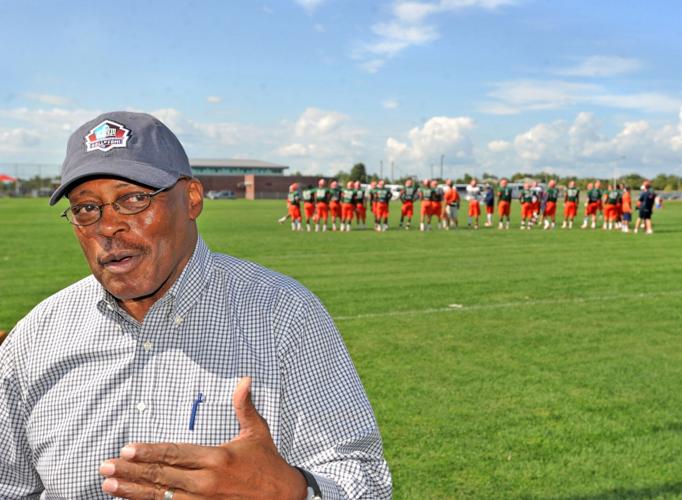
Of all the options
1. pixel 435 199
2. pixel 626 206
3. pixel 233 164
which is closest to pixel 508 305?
pixel 435 199

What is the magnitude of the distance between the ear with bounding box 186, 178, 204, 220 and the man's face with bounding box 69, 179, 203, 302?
9 centimetres

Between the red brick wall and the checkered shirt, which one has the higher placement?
the checkered shirt

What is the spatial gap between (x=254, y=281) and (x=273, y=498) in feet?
2.07

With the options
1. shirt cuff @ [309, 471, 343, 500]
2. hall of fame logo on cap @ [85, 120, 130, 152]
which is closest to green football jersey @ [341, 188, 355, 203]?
hall of fame logo on cap @ [85, 120, 130, 152]

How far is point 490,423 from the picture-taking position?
222 inches

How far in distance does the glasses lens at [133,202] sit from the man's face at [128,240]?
1 cm

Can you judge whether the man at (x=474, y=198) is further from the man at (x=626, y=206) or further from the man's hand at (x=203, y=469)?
the man's hand at (x=203, y=469)

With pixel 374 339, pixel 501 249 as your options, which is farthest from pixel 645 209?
pixel 374 339

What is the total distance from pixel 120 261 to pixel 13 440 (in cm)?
57

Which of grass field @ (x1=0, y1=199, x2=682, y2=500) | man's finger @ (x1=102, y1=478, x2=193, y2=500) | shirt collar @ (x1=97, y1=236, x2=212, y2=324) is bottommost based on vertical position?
grass field @ (x1=0, y1=199, x2=682, y2=500)

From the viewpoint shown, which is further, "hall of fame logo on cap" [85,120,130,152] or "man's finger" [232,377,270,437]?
"hall of fame logo on cap" [85,120,130,152]

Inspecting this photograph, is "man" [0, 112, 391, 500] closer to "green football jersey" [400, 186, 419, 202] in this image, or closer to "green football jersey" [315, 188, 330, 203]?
"green football jersey" [315, 188, 330, 203]

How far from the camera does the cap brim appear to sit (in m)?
1.86

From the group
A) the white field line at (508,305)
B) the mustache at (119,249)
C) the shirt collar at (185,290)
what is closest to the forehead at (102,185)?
the mustache at (119,249)
